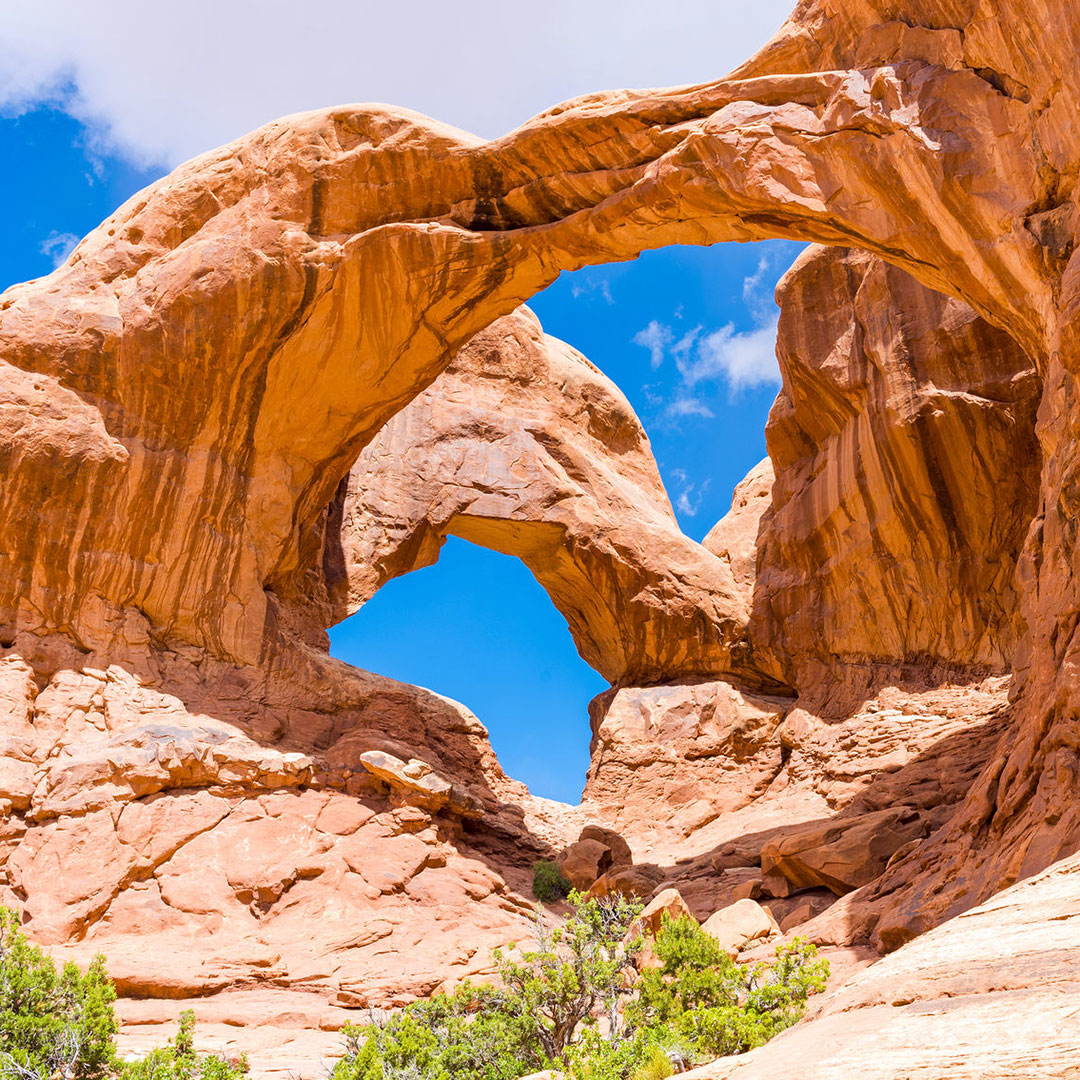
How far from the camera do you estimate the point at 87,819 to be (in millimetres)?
16922

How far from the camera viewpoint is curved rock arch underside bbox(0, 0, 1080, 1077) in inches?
557

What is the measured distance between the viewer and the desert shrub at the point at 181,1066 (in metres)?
10.1

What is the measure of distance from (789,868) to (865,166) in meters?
10.6

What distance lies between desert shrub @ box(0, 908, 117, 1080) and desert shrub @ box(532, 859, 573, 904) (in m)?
7.93

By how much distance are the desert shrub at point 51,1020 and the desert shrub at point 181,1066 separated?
559 mm

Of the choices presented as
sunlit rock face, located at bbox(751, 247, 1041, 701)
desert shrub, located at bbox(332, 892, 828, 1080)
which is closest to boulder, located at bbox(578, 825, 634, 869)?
sunlit rock face, located at bbox(751, 247, 1041, 701)

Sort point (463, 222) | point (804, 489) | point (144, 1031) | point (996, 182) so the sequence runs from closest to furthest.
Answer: point (144, 1031), point (996, 182), point (463, 222), point (804, 489)

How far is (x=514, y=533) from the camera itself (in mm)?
27891

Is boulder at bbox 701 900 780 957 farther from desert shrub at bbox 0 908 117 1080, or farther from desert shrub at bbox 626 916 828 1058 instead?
desert shrub at bbox 0 908 117 1080

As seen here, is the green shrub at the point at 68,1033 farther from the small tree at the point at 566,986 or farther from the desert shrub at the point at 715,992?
the desert shrub at the point at 715,992

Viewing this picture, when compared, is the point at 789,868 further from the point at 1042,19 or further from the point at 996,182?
the point at 1042,19

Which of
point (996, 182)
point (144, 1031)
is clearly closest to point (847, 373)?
point (996, 182)

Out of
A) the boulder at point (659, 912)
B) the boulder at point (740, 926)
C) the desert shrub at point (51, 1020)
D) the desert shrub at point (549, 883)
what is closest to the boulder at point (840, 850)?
the boulder at point (740, 926)

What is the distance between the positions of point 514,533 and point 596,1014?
52.1 feet
